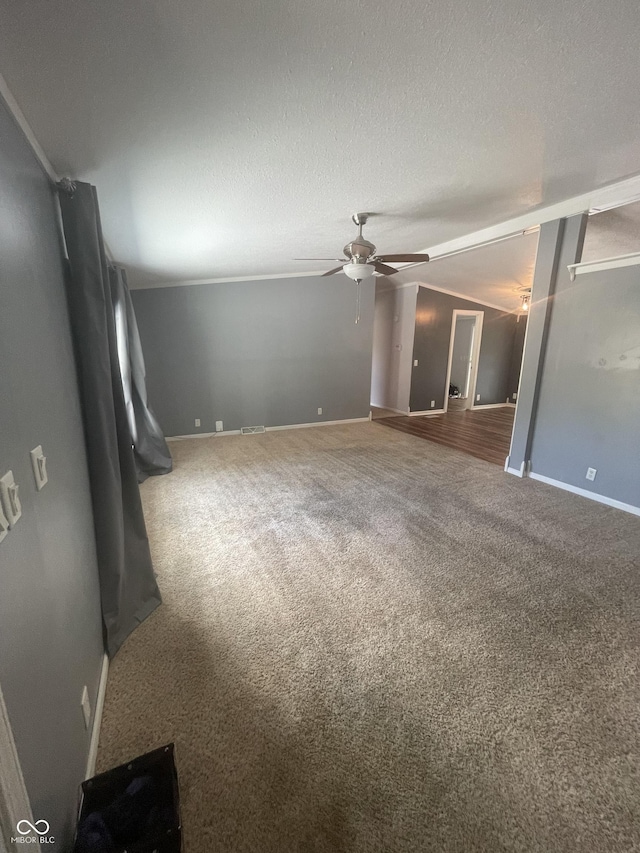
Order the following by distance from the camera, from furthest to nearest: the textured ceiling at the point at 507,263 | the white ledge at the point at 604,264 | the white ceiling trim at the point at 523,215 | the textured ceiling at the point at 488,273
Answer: the textured ceiling at the point at 488,273 < the textured ceiling at the point at 507,263 < the white ledge at the point at 604,264 < the white ceiling trim at the point at 523,215

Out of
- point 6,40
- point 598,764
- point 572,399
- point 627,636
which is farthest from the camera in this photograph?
point 572,399

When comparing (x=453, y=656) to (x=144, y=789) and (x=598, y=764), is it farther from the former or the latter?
(x=144, y=789)

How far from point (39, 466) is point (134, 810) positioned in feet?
3.16

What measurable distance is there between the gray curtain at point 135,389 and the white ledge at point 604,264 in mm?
4168

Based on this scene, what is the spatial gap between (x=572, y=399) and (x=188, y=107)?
3651 mm

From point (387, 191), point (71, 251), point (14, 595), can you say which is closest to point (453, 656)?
point (14, 595)

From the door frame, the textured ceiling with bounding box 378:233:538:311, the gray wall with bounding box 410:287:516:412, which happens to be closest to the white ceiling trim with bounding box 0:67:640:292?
the textured ceiling with bounding box 378:233:538:311

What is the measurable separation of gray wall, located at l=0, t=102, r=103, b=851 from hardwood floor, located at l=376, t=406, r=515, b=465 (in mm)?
4175

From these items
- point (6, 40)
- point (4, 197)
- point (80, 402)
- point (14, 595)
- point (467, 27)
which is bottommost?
point (14, 595)

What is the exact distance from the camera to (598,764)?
3.75 ft

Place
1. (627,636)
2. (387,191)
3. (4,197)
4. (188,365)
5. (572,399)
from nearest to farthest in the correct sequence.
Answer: (4,197) → (627,636) → (387,191) → (572,399) → (188,365)

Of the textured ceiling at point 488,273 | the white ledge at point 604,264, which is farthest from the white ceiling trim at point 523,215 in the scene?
the white ledge at point 604,264

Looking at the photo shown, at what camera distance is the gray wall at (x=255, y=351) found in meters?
5.00

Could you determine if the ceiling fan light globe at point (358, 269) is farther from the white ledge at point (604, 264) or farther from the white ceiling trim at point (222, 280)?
the white ceiling trim at point (222, 280)
